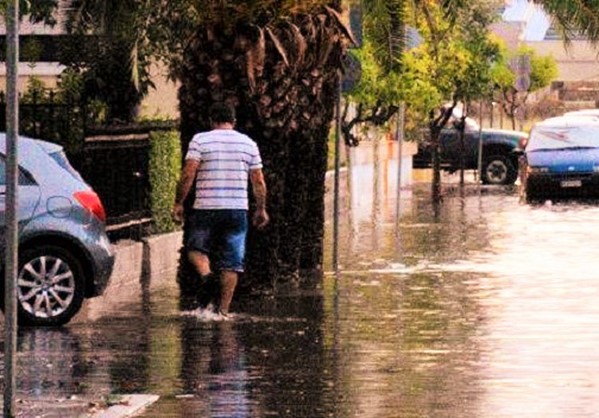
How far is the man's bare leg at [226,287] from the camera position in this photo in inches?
733

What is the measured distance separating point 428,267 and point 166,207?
2844 mm

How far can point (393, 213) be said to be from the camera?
38688 millimetres

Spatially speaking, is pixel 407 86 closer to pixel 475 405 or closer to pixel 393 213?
pixel 393 213

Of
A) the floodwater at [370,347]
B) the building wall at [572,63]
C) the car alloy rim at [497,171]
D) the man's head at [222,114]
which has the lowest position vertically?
the car alloy rim at [497,171]

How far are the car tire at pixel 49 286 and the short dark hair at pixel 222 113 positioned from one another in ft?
5.14

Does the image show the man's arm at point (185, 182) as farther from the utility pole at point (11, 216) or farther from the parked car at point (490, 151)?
the parked car at point (490, 151)

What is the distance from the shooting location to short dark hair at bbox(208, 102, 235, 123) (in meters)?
18.7

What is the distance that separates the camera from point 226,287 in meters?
18.7

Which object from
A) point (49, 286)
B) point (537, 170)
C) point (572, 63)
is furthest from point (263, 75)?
point (572, 63)

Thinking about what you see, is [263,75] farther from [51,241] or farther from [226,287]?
[51,241]

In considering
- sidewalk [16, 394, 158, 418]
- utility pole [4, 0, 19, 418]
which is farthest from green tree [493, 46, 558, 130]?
utility pole [4, 0, 19, 418]

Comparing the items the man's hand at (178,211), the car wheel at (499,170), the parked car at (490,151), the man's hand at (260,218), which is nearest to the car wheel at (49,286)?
the man's hand at (178,211)

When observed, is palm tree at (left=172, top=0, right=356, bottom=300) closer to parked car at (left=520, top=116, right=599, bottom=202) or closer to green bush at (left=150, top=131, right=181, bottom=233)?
green bush at (left=150, top=131, right=181, bottom=233)

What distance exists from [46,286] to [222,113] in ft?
6.31
